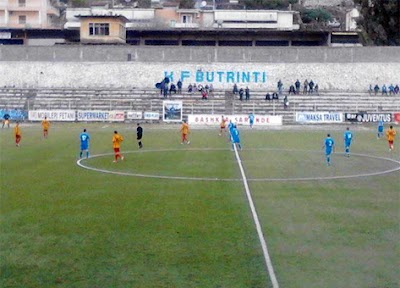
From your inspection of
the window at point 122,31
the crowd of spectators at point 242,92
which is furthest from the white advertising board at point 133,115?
the window at point 122,31

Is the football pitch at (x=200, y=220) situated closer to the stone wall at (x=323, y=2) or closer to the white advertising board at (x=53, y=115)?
the white advertising board at (x=53, y=115)

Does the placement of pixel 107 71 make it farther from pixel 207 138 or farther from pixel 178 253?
pixel 178 253

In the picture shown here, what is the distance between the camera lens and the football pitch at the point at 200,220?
547 inches

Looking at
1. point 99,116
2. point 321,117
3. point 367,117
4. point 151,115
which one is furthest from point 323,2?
point 99,116

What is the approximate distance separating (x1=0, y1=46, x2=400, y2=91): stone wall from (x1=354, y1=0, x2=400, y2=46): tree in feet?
33.6

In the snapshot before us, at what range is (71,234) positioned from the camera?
17.5 meters

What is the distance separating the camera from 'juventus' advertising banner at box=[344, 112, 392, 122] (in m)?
64.7

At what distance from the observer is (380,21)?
85688 millimetres

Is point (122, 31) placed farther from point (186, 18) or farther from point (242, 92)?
point (186, 18)

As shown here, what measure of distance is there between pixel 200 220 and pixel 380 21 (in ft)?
233

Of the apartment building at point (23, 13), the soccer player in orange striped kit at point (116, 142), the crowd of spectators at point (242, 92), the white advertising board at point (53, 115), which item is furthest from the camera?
the apartment building at point (23, 13)

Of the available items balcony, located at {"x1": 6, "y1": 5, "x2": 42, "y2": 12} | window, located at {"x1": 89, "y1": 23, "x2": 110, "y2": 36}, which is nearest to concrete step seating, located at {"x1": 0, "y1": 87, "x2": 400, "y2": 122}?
window, located at {"x1": 89, "y1": 23, "x2": 110, "y2": 36}

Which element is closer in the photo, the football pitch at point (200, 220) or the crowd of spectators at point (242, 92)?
the football pitch at point (200, 220)

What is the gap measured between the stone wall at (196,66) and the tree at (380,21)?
403 inches
